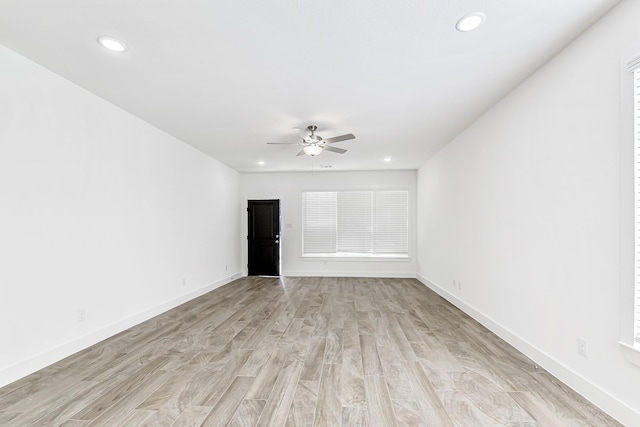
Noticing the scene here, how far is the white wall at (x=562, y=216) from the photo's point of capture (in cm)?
209

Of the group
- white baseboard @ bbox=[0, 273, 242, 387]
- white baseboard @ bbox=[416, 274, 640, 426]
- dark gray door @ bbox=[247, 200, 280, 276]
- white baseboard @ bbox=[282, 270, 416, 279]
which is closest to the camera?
white baseboard @ bbox=[416, 274, 640, 426]

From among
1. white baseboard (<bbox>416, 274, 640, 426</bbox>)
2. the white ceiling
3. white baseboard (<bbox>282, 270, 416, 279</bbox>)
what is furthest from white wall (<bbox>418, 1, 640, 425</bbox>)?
white baseboard (<bbox>282, 270, 416, 279</bbox>)

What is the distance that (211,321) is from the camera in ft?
14.0

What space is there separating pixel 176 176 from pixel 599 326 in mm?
5392

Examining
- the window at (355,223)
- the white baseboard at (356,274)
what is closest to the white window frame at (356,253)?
the window at (355,223)

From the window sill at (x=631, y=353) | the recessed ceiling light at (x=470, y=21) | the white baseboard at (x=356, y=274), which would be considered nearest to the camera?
the window sill at (x=631, y=353)

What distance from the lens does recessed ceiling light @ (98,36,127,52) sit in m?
2.40

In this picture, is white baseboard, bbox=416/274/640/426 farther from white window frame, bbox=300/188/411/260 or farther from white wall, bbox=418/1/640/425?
white window frame, bbox=300/188/411/260

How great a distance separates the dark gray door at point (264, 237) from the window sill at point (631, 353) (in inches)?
271

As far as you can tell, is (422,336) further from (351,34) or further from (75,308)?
(75,308)

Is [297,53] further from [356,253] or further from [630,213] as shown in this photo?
[356,253]

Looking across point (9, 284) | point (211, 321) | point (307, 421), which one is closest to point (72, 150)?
point (9, 284)

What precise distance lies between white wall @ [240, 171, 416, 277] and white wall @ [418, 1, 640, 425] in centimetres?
369

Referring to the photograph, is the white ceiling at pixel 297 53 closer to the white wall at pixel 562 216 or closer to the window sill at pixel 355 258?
the white wall at pixel 562 216
